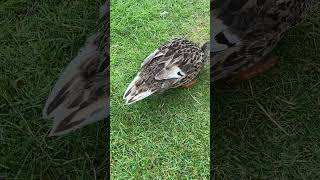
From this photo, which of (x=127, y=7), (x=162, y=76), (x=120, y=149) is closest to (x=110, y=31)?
(x=127, y=7)

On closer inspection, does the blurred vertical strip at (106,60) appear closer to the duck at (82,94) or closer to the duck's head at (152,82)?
the duck at (82,94)

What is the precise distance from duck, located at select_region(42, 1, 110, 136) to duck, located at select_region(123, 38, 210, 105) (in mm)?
177

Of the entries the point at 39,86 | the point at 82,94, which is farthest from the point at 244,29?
the point at 39,86

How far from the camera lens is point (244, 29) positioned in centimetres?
281

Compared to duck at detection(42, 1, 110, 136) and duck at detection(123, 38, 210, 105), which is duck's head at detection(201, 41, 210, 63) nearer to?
duck at detection(123, 38, 210, 105)

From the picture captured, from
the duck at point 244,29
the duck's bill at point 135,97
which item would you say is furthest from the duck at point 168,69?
the duck at point 244,29

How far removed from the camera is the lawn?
2848 mm

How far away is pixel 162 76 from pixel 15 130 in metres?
0.87

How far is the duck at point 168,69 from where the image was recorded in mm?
2836

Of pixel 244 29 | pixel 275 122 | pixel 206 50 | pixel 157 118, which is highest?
pixel 244 29

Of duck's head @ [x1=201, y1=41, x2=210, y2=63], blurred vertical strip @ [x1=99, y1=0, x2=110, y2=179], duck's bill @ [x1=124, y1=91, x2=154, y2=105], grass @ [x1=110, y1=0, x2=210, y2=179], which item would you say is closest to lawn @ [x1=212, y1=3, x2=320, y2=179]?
grass @ [x1=110, y1=0, x2=210, y2=179]

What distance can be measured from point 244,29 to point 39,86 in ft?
4.00

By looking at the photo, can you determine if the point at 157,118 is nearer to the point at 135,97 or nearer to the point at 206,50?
the point at 135,97

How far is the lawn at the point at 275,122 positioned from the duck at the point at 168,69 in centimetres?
23
